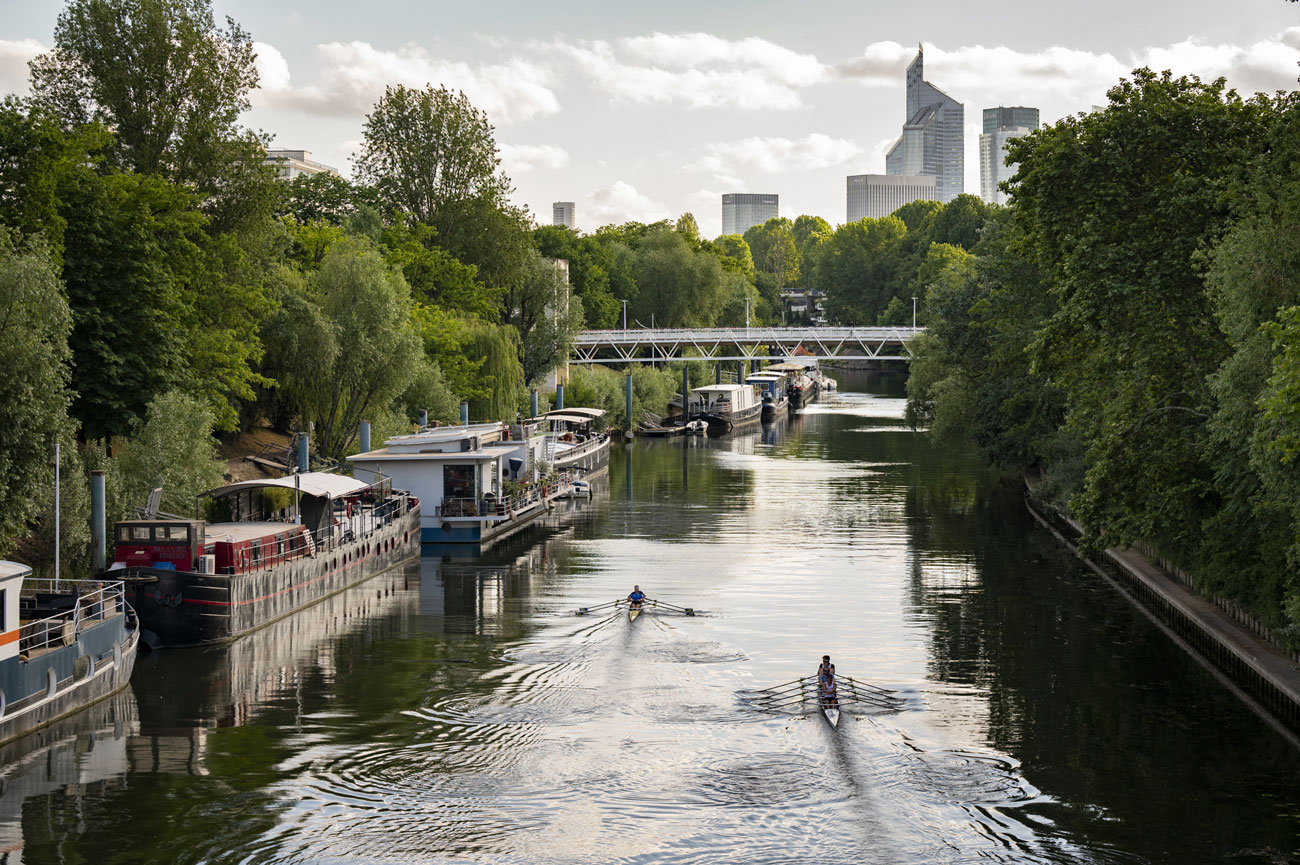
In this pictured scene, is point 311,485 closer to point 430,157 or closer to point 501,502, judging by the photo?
point 501,502

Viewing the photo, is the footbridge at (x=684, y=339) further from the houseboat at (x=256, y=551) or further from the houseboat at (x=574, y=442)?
the houseboat at (x=256, y=551)

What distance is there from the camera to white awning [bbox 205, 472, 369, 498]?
46.2m

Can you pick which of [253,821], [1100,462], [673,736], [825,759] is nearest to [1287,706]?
[1100,462]

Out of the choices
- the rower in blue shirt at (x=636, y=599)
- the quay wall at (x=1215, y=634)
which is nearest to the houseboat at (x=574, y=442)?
the rower in blue shirt at (x=636, y=599)

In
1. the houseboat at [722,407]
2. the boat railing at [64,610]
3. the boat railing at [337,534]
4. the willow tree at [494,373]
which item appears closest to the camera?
the boat railing at [64,610]

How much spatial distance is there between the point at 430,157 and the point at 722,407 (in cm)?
4105

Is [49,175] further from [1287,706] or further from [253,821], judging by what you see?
[1287,706]

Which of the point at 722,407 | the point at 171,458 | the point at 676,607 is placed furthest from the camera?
the point at 722,407

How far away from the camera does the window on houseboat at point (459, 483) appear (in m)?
57.9

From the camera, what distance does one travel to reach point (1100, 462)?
36906 mm

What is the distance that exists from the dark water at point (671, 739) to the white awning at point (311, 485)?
353 cm

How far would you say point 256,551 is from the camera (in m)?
41.1

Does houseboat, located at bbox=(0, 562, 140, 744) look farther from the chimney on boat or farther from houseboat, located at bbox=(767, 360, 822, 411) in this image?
houseboat, located at bbox=(767, 360, 822, 411)

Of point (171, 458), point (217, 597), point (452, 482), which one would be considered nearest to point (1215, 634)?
point (217, 597)
